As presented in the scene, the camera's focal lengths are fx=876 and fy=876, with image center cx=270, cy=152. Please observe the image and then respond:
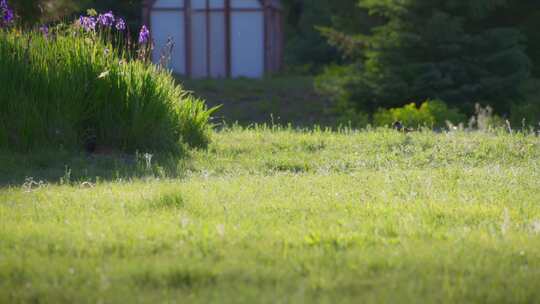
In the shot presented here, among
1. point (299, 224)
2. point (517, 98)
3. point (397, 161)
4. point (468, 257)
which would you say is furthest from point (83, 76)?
point (517, 98)

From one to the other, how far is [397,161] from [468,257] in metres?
5.06

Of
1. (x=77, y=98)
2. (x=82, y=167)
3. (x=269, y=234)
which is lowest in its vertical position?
(x=82, y=167)

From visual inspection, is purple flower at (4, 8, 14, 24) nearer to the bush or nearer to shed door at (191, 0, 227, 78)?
the bush

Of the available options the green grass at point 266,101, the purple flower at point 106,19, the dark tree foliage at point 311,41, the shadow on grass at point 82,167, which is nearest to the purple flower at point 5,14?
the purple flower at point 106,19

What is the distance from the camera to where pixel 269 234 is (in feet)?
18.6

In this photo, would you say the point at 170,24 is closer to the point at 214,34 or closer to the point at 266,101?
the point at 214,34

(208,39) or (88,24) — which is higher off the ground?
(88,24)

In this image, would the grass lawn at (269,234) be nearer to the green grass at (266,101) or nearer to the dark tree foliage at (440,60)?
the dark tree foliage at (440,60)

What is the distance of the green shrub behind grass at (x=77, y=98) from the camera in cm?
1027

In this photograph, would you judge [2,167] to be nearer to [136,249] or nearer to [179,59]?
[136,249]

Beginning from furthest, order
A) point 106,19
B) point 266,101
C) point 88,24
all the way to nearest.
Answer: point 266,101
point 106,19
point 88,24

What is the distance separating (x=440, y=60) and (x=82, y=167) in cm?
1257

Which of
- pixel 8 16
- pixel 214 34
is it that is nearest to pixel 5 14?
pixel 8 16

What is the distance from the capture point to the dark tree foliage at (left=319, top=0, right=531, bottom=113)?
64.6 ft
